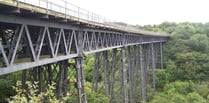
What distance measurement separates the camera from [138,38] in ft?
122

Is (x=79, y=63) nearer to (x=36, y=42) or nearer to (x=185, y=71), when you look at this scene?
(x=36, y=42)

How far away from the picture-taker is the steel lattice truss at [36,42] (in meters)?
9.05

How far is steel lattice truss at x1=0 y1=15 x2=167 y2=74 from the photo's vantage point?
9047 millimetres

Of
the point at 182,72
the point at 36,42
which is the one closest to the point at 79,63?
the point at 36,42

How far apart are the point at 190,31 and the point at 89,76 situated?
30.0 meters

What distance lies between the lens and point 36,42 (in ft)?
36.7

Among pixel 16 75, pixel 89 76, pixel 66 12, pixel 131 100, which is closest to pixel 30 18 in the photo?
pixel 66 12

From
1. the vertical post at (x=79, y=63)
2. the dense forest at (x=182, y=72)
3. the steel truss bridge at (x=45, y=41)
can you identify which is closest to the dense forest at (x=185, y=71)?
the dense forest at (x=182, y=72)

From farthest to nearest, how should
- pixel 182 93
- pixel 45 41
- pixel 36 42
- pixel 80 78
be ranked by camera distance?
pixel 182 93 → pixel 80 78 → pixel 45 41 → pixel 36 42

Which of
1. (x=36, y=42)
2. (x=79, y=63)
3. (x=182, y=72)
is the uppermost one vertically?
(x=36, y=42)

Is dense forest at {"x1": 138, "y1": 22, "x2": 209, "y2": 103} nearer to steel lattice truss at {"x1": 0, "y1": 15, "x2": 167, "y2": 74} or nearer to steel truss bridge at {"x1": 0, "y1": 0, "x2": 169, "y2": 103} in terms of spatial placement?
steel truss bridge at {"x1": 0, "y1": 0, "x2": 169, "y2": 103}

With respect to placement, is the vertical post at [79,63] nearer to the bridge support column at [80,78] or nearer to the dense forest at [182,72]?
the bridge support column at [80,78]

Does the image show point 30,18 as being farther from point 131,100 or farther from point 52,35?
point 131,100

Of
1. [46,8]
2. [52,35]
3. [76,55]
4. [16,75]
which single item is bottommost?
[16,75]
